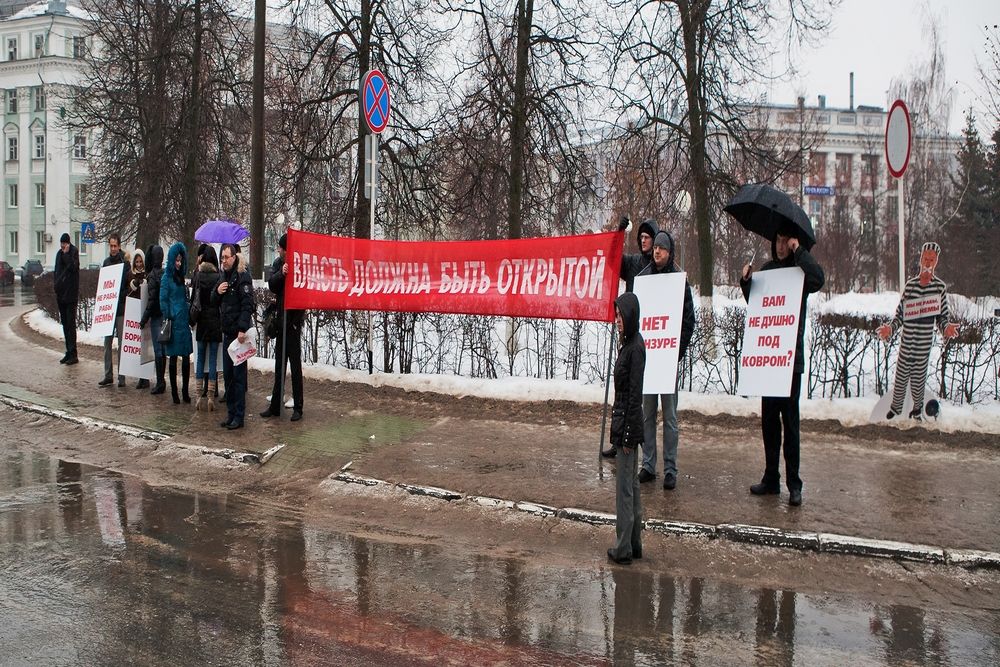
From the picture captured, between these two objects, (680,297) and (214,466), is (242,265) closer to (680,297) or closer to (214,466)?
(214,466)

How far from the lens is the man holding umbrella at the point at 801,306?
22.8ft

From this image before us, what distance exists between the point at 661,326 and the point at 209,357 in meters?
5.92

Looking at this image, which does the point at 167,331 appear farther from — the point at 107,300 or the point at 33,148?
the point at 33,148

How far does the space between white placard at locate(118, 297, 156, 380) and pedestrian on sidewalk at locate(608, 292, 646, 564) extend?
27.2ft

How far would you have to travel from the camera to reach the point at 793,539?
619 cm

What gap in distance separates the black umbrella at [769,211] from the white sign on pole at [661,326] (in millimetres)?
773

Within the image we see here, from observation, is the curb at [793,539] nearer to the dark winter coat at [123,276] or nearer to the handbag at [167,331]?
the handbag at [167,331]

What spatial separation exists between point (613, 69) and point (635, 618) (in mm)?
14585

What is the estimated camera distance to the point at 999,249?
32.2 m

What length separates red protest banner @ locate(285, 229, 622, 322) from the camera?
28.0 ft

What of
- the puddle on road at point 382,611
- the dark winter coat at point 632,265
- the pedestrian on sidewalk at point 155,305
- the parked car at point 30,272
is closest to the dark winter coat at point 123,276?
the pedestrian on sidewalk at point 155,305

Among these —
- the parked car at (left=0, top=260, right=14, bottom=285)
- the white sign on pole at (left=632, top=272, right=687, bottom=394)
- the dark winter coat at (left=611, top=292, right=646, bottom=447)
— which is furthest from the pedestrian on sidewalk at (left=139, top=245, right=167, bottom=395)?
the parked car at (left=0, top=260, right=14, bottom=285)

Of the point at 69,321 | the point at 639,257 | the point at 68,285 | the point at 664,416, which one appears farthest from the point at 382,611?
the point at 68,285

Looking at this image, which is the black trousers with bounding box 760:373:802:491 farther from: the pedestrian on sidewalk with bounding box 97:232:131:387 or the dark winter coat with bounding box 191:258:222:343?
the pedestrian on sidewalk with bounding box 97:232:131:387
